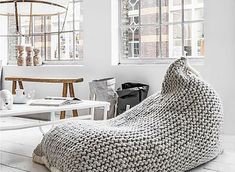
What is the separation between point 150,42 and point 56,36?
1.67m

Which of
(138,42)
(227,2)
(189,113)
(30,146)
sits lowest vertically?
(30,146)

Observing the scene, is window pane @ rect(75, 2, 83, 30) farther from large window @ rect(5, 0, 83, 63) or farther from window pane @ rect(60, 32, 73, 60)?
window pane @ rect(60, 32, 73, 60)

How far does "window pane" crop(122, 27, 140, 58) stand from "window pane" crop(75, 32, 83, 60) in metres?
0.76

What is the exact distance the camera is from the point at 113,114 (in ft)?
13.4

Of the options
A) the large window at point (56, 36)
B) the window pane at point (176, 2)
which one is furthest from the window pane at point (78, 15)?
the window pane at point (176, 2)

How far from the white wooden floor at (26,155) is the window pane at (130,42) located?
1.52 meters

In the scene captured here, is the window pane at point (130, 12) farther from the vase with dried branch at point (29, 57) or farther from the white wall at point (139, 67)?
the vase with dried branch at point (29, 57)

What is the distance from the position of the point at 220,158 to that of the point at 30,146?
156 cm

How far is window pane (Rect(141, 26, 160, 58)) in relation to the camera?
4387 millimetres

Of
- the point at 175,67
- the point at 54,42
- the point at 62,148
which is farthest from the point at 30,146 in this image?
the point at 54,42

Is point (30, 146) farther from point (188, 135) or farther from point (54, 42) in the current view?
point (54, 42)

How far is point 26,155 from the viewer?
9.28 feet

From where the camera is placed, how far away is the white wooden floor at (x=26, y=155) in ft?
7.97

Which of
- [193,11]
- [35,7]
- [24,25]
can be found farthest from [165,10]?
[24,25]
